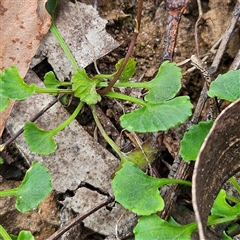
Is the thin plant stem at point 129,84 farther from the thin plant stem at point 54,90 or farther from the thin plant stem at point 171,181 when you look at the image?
the thin plant stem at point 171,181

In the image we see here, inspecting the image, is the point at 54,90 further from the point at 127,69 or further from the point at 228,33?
the point at 228,33

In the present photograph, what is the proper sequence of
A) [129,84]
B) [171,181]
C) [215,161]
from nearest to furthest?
1. [215,161]
2. [171,181]
3. [129,84]

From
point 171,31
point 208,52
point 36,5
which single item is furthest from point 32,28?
point 208,52

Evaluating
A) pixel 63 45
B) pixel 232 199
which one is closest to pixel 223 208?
pixel 232 199

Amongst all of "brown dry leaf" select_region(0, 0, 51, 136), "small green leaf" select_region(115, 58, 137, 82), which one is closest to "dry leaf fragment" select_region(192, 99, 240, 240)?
"small green leaf" select_region(115, 58, 137, 82)

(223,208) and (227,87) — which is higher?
(227,87)

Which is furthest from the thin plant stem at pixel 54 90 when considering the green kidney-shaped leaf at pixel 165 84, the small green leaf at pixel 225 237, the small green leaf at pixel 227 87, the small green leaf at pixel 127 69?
the small green leaf at pixel 225 237
